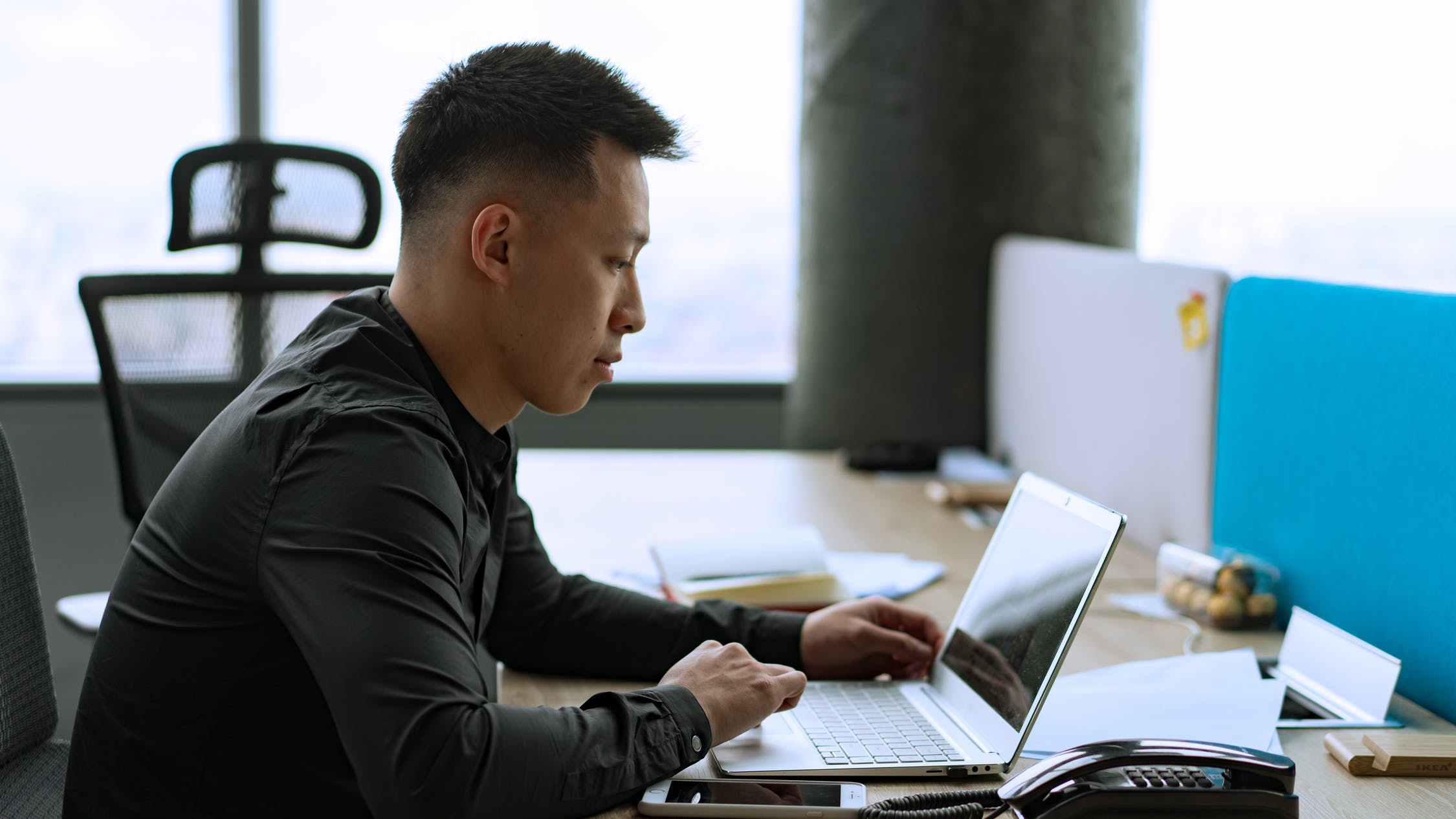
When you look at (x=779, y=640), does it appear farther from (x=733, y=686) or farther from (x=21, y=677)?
(x=21, y=677)

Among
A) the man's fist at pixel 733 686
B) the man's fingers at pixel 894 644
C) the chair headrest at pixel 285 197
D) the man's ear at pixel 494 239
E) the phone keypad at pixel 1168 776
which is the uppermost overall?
the chair headrest at pixel 285 197

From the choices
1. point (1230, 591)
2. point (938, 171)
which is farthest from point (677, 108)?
point (1230, 591)

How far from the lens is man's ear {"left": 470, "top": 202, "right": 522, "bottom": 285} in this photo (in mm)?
1048

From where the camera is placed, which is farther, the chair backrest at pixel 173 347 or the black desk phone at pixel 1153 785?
the chair backrest at pixel 173 347

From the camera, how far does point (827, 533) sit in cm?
201

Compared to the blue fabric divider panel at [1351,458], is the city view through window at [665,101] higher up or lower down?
higher up

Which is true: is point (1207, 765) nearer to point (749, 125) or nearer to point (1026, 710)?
point (1026, 710)

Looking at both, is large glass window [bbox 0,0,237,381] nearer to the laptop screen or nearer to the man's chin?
the man's chin

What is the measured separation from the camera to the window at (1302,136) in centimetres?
283

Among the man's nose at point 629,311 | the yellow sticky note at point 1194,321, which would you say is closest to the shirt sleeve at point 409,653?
the man's nose at point 629,311

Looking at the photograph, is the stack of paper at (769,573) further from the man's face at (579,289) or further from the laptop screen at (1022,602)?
the man's face at (579,289)

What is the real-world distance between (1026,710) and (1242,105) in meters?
2.51

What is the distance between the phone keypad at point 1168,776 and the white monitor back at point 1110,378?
2.78 ft

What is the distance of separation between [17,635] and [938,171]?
196cm
